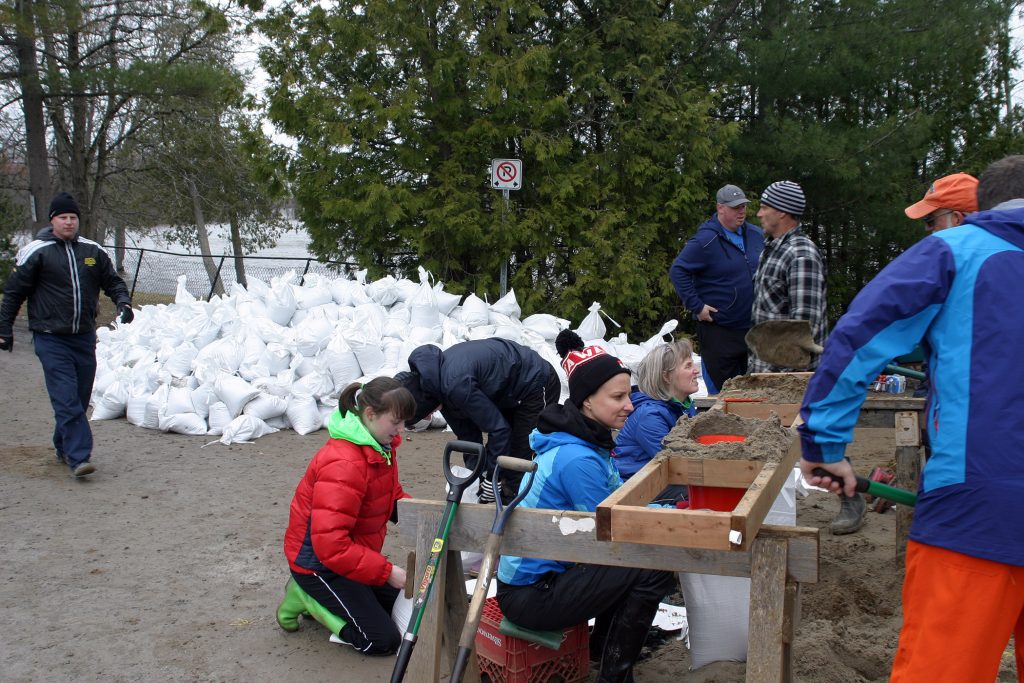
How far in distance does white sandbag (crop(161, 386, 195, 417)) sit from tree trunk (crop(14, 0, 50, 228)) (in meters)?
8.44

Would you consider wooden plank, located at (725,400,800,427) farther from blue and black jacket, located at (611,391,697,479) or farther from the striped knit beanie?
the striped knit beanie

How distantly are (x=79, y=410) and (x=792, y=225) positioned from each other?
467cm

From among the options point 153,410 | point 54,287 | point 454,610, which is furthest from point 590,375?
point 153,410

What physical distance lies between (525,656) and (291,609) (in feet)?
3.95

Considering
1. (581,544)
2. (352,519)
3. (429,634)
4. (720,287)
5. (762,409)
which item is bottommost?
(429,634)

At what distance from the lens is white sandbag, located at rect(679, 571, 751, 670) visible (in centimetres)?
329

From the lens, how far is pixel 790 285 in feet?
16.7

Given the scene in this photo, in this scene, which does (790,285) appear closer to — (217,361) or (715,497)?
(715,497)

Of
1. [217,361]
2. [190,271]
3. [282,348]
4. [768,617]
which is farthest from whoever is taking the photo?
[190,271]

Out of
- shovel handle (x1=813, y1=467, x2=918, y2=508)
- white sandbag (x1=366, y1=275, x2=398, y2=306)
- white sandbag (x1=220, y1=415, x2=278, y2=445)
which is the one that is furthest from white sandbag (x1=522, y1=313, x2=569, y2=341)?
shovel handle (x1=813, y1=467, x2=918, y2=508)

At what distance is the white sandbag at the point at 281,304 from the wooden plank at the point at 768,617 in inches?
269

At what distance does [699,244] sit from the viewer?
5.93 m

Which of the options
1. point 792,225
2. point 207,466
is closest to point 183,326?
point 207,466

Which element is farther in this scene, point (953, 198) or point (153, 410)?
point (153, 410)
